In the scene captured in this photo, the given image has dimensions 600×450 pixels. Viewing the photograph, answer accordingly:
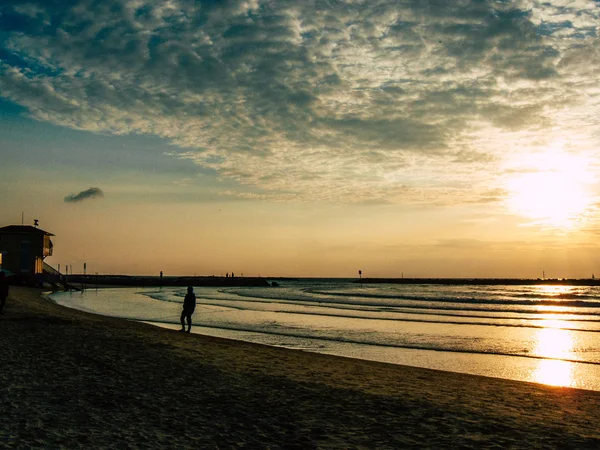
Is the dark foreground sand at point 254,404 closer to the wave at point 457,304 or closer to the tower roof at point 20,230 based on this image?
the wave at point 457,304

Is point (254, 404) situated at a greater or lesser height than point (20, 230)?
lesser

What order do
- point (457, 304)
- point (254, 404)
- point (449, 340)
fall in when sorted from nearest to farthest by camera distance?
point (254, 404), point (449, 340), point (457, 304)

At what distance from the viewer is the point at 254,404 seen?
9195 mm

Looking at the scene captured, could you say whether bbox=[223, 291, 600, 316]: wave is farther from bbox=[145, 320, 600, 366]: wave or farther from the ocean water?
bbox=[145, 320, 600, 366]: wave

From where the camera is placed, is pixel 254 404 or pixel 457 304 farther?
pixel 457 304

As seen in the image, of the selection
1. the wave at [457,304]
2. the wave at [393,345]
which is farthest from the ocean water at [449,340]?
the wave at [457,304]

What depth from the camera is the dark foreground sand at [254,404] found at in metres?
7.22

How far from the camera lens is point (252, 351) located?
659 inches

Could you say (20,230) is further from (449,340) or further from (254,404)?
(254,404)

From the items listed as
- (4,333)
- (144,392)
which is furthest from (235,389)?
(4,333)

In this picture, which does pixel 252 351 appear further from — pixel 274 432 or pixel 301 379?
pixel 274 432

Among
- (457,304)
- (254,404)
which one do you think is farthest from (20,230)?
(254,404)

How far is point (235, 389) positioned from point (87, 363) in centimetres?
394

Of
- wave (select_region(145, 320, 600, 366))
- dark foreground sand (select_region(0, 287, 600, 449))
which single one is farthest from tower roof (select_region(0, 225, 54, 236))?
dark foreground sand (select_region(0, 287, 600, 449))
